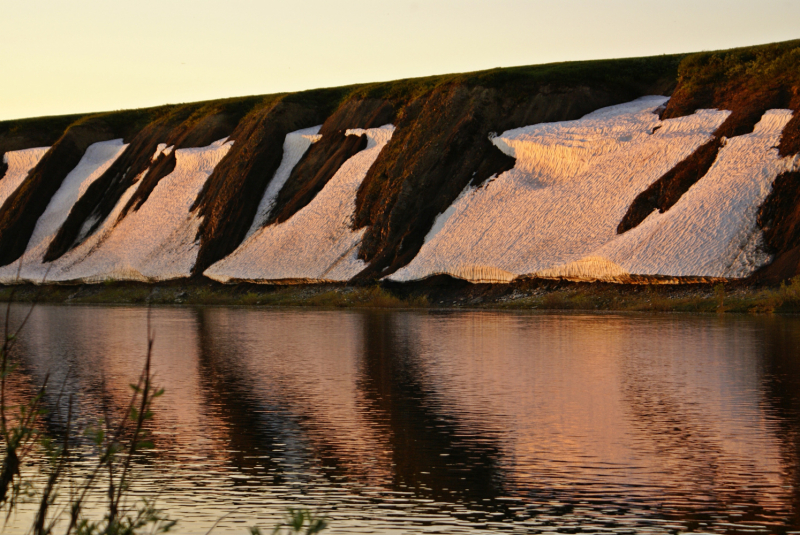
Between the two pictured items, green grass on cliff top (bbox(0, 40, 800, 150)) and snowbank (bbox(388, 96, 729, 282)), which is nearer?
snowbank (bbox(388, 96, 729, 282))

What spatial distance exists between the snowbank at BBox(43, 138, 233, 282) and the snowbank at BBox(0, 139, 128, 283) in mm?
3402

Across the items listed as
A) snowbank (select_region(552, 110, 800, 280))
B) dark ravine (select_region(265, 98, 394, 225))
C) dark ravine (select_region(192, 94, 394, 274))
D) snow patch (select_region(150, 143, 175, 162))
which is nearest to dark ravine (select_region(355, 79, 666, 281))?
dark ravine (select_region(265, 98, 394, 225))

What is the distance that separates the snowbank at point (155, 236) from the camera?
63.4 m

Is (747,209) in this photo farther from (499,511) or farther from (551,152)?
(499,511)

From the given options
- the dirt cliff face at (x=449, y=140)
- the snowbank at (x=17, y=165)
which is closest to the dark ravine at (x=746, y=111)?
the dirt cliff face at (x=449, y=140)

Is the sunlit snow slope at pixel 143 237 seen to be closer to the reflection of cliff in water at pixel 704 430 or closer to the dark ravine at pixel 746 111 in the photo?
the dark ravine at pixel 746 111

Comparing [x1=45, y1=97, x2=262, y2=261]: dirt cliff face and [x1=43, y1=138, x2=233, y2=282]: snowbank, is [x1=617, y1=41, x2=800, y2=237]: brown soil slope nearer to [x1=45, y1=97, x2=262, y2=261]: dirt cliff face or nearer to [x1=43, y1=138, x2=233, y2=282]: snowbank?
[x1=43, y1=138, x2=233, y2=282]: snowbank

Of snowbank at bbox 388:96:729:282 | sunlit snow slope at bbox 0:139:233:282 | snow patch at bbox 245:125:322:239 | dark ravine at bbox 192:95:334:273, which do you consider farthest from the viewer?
sunlit snow slope at bbox 0:139:233:282

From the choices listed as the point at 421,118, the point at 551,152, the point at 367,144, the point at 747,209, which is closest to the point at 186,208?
the point at 367,144

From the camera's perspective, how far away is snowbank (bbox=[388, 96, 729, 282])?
1764 inches

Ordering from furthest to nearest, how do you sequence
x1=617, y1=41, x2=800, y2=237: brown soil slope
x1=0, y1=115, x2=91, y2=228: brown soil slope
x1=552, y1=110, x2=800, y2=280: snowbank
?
x1=0, y1=115, x2=91, y2=228: brown soil slope → x1=617, y1=41, x2=800, y2=237: brown soil slope → x1=552, y1=110, x2=800, y2=280: snowbank

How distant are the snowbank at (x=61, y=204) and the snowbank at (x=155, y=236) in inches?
134

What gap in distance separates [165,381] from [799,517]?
11.6 metres

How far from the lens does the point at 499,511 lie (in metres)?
8.23
